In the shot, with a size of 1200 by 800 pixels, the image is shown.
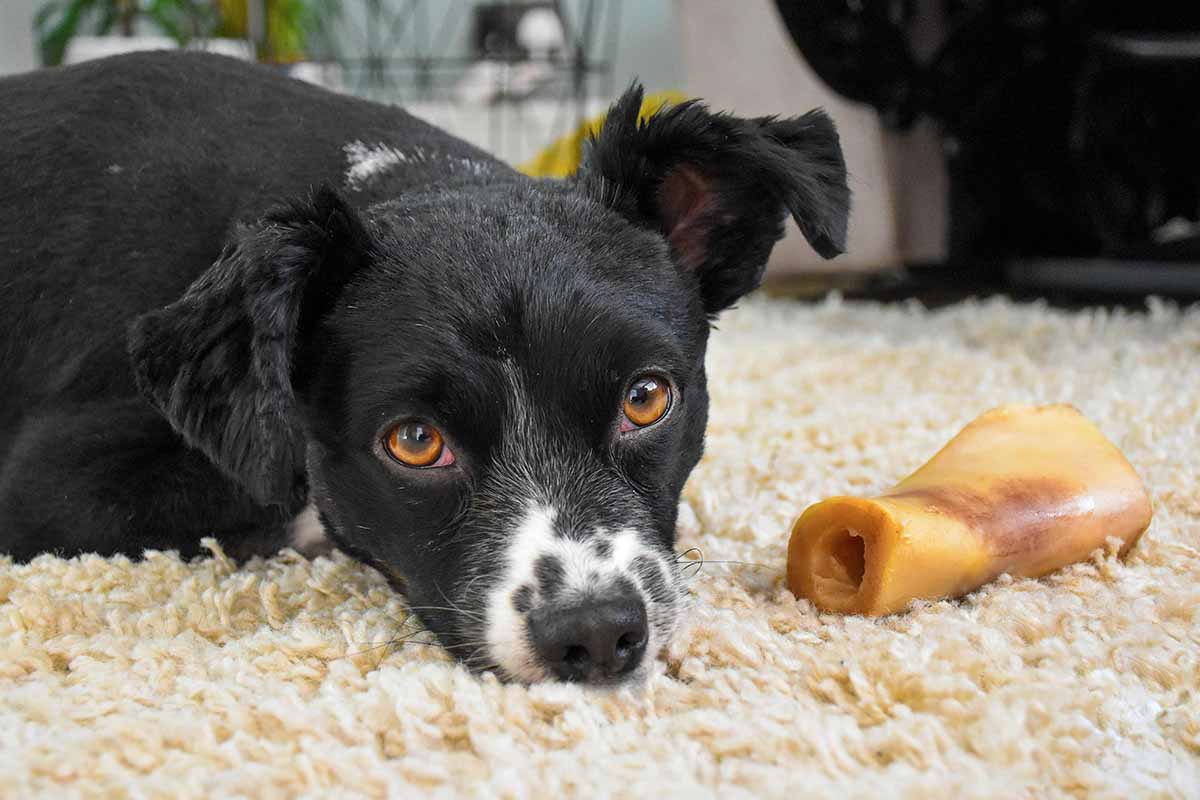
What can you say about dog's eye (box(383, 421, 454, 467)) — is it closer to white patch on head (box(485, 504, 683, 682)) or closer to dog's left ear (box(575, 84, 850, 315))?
white patch on head (box(485, 504, 683, 682))

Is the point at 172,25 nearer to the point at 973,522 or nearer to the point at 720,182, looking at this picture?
the point at 720,182

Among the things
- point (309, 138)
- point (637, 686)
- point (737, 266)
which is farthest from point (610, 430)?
point (309, 138)

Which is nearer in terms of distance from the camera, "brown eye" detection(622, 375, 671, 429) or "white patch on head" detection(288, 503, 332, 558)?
"brown eye" detection(622, 375, 671, 429)

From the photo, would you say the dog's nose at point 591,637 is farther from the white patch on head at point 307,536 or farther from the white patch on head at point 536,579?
the white patch on head at point 307,536

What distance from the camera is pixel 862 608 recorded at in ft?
5.07

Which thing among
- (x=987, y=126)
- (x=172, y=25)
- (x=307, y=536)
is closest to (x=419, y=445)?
(x=307, y=536)

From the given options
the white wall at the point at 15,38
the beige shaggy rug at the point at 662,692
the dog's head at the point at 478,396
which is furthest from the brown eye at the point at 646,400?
the white wall at the point at 15,38

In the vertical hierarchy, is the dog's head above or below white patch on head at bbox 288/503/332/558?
above

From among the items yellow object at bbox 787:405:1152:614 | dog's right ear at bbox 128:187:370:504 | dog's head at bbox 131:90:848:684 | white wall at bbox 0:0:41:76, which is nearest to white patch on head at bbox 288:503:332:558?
dog's head at bbox 131:90:848:684

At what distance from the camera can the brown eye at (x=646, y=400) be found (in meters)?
1.56

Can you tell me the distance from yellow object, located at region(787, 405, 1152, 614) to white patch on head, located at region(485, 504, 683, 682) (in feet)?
0.86

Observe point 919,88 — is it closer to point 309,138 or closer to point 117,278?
point 309,138

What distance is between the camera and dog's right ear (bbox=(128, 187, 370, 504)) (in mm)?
1471

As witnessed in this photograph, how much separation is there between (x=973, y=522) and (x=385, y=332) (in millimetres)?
841
